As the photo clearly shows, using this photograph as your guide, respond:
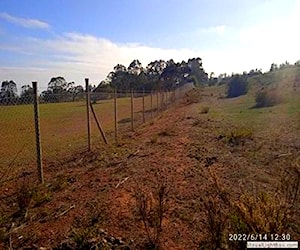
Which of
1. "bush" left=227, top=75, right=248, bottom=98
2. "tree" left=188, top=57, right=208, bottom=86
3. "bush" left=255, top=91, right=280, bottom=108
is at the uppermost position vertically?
"tree" left=188, top=57, right=208, bottom=86

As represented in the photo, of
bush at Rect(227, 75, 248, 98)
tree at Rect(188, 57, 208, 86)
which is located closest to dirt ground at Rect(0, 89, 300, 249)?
bush at Rect(227, 75, 248, 98)

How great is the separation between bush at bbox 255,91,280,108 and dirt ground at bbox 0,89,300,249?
17641 millimetres

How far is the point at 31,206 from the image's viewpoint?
246 inches

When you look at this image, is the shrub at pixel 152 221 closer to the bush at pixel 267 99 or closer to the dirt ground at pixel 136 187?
the dirt ground at pixel 136 187

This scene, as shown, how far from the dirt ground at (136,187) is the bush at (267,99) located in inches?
695

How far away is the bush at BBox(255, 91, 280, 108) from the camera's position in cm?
2947

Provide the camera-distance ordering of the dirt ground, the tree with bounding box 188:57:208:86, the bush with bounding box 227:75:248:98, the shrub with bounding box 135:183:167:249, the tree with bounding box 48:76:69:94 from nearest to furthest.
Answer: the shrub with bounding box 135:183:167:249 → the dirt ground → the tree with bounding box 48:76:69:94 → the bush with bounding box 227:75:248:98 → the tree with bounding box 188:57:208:86

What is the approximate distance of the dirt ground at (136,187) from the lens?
4797 mm

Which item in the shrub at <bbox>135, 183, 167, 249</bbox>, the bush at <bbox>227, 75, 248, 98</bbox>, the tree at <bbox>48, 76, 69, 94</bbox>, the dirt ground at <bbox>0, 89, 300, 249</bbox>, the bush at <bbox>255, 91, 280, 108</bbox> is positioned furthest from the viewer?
the bush at <bbox>227, 75, 248, 98</bbox>

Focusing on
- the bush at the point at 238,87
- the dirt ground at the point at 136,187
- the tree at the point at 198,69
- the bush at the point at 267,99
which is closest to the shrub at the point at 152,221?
the dirt ground at the point at 136,187

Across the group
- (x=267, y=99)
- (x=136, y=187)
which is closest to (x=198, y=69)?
(x=267, y=99)

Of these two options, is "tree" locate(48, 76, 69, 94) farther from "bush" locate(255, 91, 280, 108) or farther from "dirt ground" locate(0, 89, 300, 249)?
"bush" locate(255, 91, 280, 108)

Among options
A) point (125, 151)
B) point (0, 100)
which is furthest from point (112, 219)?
point (125, 151)

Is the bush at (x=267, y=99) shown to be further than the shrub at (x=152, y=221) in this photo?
Yes
